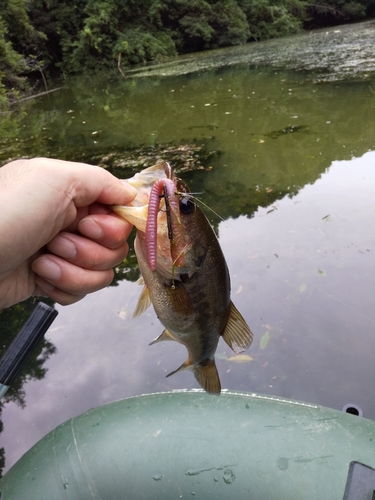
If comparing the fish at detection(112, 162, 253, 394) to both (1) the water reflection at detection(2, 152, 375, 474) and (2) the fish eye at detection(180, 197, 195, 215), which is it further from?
(1) the water reflection at detection(2, 152, 375, 474)

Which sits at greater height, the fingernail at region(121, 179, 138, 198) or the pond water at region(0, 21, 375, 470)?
the fingernail at region(121, 179, 138, 198)

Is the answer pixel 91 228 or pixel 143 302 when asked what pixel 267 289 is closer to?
pixel 143 302

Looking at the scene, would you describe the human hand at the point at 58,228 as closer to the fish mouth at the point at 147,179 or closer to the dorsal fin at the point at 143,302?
the fish mouth at the point at 147,179

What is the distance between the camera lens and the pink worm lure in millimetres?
1280

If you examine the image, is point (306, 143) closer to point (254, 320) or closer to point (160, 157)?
point (160, 157)

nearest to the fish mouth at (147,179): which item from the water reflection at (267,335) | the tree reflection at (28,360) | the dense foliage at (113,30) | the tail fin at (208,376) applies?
the tail fin at (208,376)

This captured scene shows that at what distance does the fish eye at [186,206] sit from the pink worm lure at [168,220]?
14 mm

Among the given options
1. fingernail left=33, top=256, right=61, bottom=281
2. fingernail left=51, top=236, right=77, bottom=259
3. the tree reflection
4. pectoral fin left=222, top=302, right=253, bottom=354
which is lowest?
the tree reflection

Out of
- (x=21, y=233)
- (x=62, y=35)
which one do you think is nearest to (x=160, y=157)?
(x=21, y=233)

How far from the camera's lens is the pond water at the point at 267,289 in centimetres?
336

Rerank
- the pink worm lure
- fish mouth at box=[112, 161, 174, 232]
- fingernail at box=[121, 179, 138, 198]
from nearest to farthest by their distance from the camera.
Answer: the pink worm lure < fish mouth at box=[112, 161, 174, 232] < fingernail at box=[121, 179, 138, 198]

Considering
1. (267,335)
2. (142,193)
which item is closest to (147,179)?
(142,193)

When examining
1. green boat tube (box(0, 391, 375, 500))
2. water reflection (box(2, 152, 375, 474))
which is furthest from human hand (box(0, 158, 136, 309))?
water reflection (box(2, 152, 375, 474))

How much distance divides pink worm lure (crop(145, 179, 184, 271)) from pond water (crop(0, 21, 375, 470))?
144 centimetres
